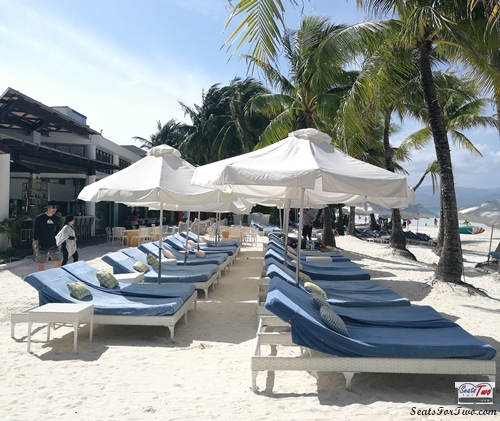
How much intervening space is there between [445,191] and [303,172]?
6.16m

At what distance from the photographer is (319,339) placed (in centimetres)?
421

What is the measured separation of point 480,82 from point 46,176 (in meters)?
18.2

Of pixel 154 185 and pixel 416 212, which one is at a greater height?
pixel 416 212

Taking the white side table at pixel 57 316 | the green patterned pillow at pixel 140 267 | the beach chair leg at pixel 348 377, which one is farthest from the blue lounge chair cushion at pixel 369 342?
the green patterned pillow at pixel 140 267

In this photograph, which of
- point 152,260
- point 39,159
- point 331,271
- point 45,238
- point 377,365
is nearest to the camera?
point 377,365

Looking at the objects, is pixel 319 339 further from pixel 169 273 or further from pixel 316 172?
pixel 169 273

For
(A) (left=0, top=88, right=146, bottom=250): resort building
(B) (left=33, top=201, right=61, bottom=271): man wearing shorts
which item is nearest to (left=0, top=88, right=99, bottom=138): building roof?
(A) (left=0, top=88, right=146, bottom=250): resort building

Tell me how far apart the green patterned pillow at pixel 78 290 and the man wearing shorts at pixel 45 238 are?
2987 millimetres

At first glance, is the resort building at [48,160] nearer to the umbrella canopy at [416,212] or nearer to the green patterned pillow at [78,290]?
the green patterned pillow at [78,290]

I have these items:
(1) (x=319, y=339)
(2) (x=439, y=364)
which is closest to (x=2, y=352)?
(1) (x=319, y=339)

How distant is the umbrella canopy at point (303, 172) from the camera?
5.08 meters

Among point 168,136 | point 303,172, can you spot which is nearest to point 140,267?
point 303,172

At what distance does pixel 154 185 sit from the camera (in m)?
6.70

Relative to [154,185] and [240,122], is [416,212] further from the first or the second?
[154,185]
